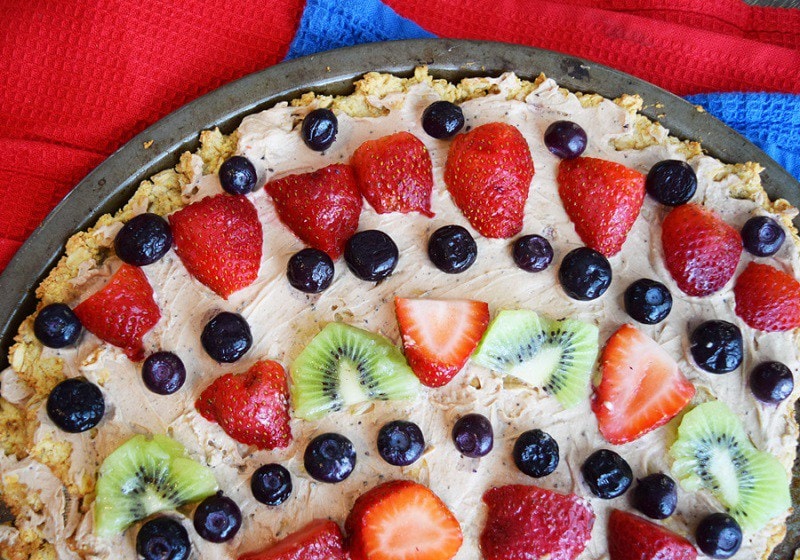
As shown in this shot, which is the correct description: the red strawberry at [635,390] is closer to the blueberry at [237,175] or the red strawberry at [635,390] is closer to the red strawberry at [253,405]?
the red strawberry at [253,405]

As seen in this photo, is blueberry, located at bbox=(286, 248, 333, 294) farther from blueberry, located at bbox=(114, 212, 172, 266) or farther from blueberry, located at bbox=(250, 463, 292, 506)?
blueberry, located at bbox=(250, 463, 292, 506)

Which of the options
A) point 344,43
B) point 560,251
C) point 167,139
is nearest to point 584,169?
point 560,251

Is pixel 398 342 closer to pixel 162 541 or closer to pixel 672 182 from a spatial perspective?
pixel 162 541

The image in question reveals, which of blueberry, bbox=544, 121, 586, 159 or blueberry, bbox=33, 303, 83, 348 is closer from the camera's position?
blueberry, bbox=33, 303, 83, 348

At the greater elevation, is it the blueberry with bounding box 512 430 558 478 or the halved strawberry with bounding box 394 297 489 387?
the halved strawberry with bounding box 394 297 489 387

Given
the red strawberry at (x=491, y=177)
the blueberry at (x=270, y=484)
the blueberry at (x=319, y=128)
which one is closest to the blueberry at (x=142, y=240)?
the blueberry at (x=319, y=128)

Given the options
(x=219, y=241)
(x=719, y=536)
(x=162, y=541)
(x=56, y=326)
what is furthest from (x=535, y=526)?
(x=56, y=326)

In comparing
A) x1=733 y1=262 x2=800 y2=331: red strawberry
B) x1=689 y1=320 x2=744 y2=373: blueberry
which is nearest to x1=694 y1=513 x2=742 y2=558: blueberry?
→ x1=689 y1=320 x2=744 y2=373: blueberry
